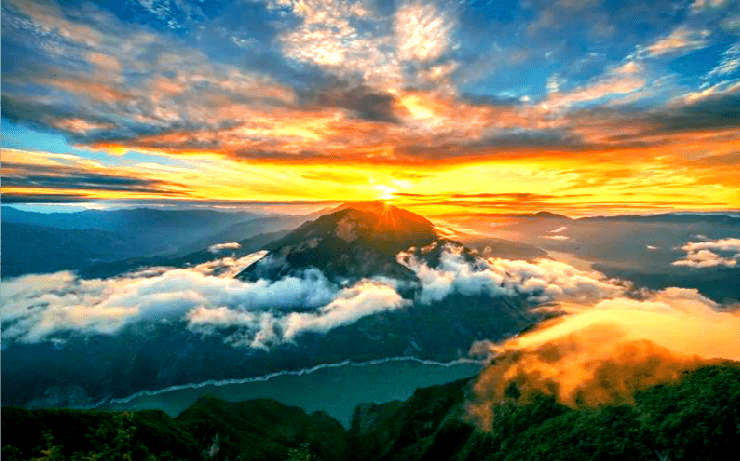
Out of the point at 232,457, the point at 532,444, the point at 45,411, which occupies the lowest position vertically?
the point at 232,457

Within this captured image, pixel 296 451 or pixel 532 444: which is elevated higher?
pixel 296 451

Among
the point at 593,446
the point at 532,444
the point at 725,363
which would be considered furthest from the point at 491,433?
the point at 725,363

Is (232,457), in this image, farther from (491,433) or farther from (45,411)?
(491,433)

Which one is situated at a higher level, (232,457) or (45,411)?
(45,411)

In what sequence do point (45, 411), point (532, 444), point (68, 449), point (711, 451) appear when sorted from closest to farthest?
1. point (68, 449)
2. point (45, 411)
3. point (711, 451)
4. point (532, 444)

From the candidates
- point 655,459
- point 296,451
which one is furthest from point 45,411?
point 655,459

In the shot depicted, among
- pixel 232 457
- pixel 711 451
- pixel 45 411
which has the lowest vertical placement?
pixel 232 457

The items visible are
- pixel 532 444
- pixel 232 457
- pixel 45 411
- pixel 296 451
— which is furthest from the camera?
pixel 232 457

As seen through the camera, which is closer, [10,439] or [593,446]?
[10,439]

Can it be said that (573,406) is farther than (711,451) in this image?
Yes

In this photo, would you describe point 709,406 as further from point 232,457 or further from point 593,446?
point 232,457
